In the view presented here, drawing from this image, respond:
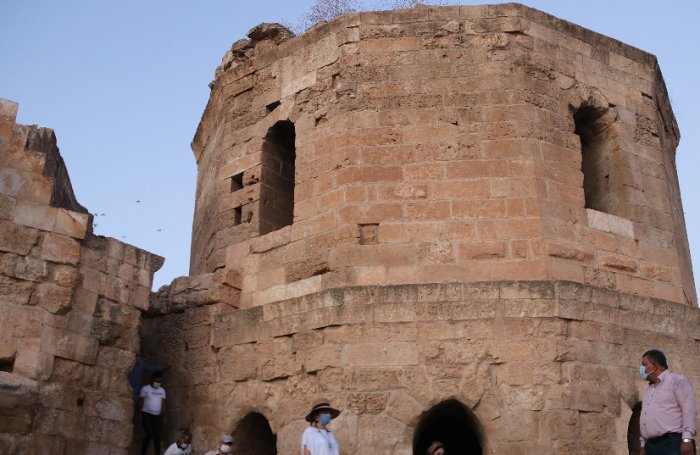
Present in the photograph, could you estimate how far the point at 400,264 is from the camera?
8.09m

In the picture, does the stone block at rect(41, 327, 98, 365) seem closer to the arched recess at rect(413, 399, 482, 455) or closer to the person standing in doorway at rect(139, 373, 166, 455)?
the person standing in doorway at rect(139, 373, 166, 455)

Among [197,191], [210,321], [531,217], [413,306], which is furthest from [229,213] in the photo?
[531,217]

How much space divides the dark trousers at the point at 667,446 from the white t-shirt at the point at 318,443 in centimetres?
237

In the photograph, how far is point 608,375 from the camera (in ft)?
25.3

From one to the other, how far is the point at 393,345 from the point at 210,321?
2369 millimetres

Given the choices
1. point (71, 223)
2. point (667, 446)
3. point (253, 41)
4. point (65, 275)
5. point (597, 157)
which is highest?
point (253, 41)

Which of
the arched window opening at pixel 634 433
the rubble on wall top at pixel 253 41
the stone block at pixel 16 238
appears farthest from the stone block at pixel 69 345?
the arched window opening at pixel 634 433

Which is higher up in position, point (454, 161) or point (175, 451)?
point (454, 161)

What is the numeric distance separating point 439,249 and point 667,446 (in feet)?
9.39

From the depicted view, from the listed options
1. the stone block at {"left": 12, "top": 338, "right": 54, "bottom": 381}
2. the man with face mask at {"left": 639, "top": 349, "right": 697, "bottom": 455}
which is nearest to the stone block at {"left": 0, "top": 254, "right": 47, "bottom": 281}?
the stone block at {"left": 12, "top": 338, "right": 54, "bottom": 381}

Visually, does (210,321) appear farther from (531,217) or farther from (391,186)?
(531,217)

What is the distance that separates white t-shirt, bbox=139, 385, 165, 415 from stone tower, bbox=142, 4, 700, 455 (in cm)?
25

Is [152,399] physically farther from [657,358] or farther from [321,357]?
[657,358]

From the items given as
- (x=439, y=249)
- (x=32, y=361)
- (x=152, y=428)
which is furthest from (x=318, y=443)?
(x=152, y=428)
